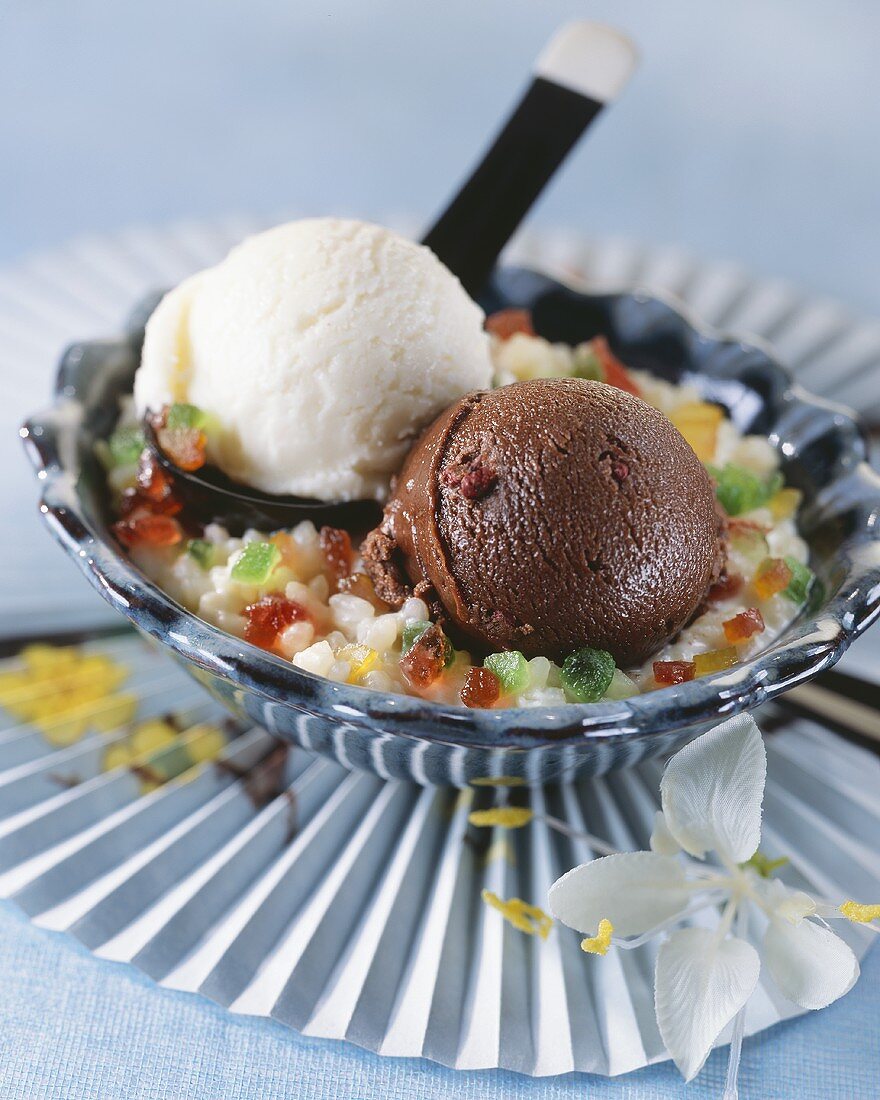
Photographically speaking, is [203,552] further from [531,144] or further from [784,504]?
[531,144]

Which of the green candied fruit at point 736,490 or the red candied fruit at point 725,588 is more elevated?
the green candied fruit at point 736,490

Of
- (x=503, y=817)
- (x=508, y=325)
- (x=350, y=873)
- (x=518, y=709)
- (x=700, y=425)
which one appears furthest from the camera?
(x=508, y=325)

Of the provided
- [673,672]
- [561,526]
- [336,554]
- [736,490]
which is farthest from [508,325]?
[673,672]

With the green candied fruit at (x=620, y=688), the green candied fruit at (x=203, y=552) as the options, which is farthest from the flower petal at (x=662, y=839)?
the green candied fruit at (x=203, y=552)

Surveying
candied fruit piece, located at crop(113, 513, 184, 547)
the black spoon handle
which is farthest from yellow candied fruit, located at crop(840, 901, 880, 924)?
the black spoon handle

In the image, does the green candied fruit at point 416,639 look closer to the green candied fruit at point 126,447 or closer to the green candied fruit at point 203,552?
the green candied fruit at point 203,552

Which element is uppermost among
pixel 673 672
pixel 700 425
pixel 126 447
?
pixel 700 425

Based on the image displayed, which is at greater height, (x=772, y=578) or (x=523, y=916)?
(x=772, y=578)

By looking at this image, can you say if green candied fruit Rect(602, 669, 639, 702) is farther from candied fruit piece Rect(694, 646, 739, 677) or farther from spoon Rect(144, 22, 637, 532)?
spoon Rect(144, 22, 637, 532)
